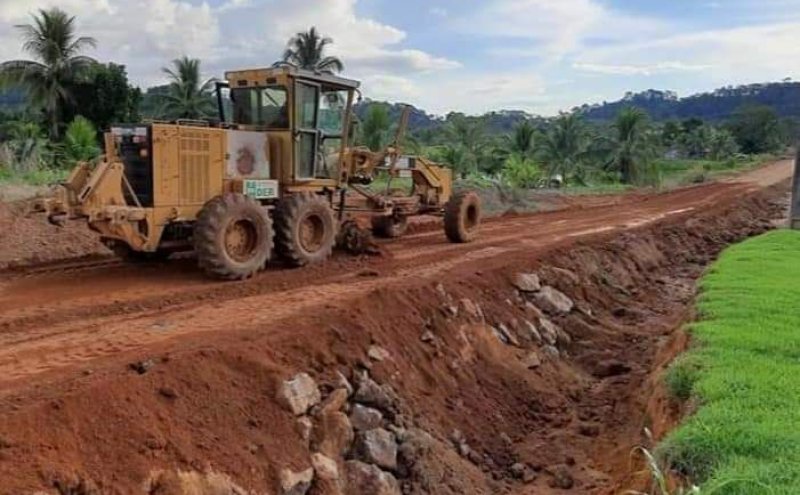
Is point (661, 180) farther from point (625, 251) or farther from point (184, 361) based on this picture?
point (184, 361)

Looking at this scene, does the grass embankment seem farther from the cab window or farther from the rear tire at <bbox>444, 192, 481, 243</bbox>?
the cab window

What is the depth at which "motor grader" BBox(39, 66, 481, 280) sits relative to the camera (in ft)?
35.4

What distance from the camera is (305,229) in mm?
12672

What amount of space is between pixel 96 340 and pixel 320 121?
614cm

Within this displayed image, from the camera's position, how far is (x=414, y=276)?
39.2ft

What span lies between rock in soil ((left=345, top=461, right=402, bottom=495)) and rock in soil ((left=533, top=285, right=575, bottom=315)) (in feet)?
20.8

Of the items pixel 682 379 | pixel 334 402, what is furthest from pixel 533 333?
pixel 334 402

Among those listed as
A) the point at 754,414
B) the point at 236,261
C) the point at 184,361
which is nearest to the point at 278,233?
the point at 236,261

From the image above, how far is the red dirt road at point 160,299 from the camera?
25.3ft

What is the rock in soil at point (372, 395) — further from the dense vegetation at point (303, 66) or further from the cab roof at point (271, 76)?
the dense vegetation at point (303, 66)

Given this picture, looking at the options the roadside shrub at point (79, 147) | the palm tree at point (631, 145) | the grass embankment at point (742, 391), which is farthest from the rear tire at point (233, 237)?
the palm tree at point (631, 145)

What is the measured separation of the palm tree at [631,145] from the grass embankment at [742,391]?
38.8 meters

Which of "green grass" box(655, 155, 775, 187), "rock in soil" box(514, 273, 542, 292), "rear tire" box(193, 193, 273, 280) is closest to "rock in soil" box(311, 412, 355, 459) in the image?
"rear tire" box(193, 193, 273, 280)

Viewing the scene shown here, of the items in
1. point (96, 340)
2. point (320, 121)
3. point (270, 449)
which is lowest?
point (270, 449)
